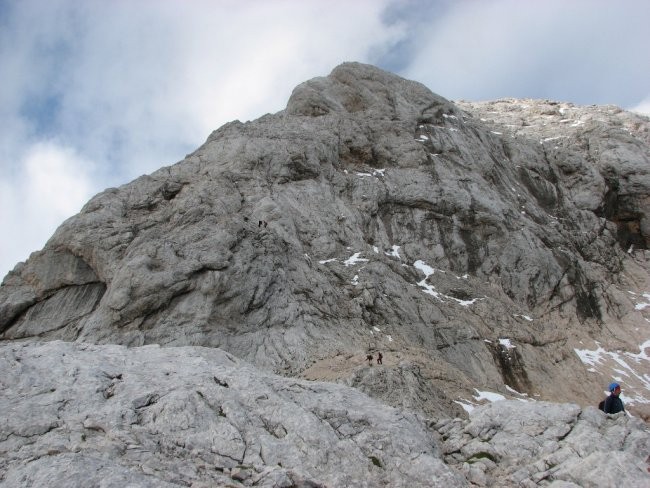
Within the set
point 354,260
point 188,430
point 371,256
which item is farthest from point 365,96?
point 188,430

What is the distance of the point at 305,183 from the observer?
46781 millimetres

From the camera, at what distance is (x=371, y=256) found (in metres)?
41.0

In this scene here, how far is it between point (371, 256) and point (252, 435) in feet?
95.5

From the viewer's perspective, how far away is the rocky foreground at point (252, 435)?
1086 centimetres

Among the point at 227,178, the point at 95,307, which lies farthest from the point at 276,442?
the point at 227,178

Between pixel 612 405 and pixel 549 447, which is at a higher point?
pixel 612 405

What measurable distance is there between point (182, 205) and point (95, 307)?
973cm

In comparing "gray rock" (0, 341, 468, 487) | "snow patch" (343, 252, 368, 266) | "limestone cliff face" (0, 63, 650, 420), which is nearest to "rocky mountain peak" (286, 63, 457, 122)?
"limestone cliff face" (0, 63, 650, 420)

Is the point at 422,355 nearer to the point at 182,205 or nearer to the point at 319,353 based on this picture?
the point at 319,353

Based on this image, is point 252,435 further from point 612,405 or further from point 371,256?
point 371,256

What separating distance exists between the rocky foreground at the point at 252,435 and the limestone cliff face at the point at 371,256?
1081cm

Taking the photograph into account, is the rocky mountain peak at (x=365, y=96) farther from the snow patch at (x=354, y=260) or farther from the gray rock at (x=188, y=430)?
the gray rock at (x=188, y=430)

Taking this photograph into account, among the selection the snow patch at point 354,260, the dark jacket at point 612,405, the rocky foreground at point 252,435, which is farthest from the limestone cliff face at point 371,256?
the rocky foreground at point 252,435

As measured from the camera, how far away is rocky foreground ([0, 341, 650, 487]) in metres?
10.9
